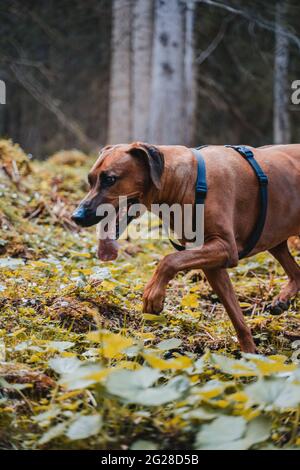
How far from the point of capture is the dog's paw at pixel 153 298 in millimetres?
3799

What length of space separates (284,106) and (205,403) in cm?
1032

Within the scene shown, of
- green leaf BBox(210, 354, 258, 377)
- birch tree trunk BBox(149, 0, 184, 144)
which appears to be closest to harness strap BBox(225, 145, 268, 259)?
green leaf BBox(210, 354, 258, 377)

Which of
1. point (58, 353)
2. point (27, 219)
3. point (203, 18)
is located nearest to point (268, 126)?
point (203, 18)

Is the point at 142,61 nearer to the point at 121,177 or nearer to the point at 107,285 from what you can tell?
the point at 107,285

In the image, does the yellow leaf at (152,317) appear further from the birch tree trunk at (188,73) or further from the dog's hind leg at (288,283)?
the birch tree trunk at (188,73)

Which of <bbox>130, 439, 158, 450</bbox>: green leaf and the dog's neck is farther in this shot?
the dog's neck

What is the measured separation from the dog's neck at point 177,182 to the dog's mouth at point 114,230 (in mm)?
191

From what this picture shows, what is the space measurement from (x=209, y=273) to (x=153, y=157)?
91cm

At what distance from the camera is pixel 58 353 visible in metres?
3.50

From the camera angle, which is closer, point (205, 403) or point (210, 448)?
point (210, 448)

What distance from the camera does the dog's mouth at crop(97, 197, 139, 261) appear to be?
4.05 m

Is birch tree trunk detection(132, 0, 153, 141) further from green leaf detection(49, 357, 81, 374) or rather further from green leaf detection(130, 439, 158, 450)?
green leaf detection(130, 439, 158, 450)

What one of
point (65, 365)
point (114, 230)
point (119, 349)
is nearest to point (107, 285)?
point (114, 230)
